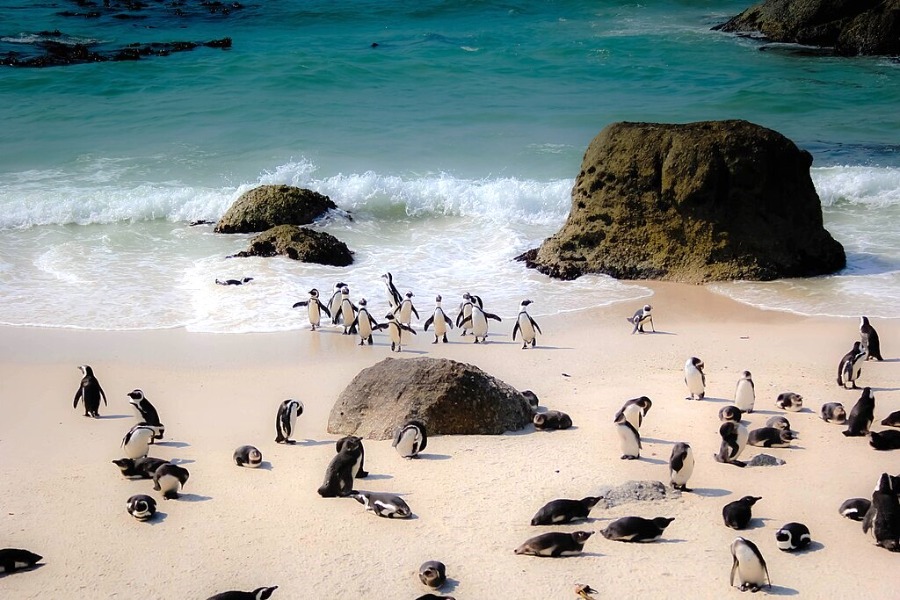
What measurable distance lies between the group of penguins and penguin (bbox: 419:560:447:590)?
6008mm

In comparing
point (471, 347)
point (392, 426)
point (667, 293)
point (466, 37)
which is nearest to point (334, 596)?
point (392, 426)

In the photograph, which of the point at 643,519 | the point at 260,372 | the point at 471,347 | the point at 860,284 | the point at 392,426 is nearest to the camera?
the point at 643,519

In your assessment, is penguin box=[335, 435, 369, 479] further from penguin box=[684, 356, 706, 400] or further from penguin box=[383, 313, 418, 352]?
penguin box=[383, 313, 418, 352]

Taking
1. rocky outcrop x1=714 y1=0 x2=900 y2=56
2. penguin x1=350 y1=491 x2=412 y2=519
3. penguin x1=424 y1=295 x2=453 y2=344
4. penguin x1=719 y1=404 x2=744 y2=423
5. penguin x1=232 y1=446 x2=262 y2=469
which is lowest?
penguin x1=424 y1=295 x2=453 y2=344

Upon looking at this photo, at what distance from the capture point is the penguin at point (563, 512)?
7.37 metres

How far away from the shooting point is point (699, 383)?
398 inches

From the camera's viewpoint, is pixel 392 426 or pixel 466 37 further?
pixel 466 37

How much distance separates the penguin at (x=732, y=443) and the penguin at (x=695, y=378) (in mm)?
1500

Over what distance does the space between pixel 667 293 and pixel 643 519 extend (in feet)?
26.3

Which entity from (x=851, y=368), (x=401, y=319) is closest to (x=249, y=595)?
(x=851, y=368)

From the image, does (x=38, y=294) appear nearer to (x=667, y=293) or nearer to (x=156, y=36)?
(x=667, y=293)

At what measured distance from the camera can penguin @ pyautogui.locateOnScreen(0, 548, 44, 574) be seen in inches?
274

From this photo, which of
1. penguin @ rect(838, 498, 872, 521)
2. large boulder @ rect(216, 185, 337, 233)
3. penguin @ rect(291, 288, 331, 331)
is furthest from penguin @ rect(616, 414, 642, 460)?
large boulder @ rect(216, 185, 337, 233)

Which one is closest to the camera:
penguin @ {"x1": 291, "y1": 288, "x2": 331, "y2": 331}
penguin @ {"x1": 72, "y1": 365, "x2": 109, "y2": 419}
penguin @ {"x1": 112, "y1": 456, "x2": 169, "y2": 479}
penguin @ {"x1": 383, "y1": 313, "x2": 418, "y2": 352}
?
penguin @ {"x1": 112, "y1": 456, "x2": 169, "y2": 479}
